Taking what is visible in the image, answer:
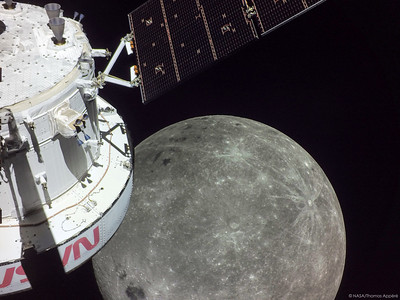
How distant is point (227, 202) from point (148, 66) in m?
2.98

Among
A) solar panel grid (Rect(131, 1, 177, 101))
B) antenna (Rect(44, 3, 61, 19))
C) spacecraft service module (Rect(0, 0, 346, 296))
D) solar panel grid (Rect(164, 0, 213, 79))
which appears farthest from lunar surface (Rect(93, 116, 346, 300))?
antenna (Rect(44, 3, 61, 19))

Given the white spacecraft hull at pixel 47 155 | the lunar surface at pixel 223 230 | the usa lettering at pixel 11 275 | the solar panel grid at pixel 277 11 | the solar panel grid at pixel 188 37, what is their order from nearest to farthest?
the white spacecraft hull at pixel 47 155 < the usa lettering at pixel 11 275 < the solar panel grid at pixel 277 11 < the solar panel grid at pixel 188 37 < the lunar surface at pixel 223 230

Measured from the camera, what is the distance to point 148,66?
639cm

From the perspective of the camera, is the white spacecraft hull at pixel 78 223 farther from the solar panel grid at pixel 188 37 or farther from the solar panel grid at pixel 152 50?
the solar panel grid at pixel 188 37

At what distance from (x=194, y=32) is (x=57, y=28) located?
2.35 meters

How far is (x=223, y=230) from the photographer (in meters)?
7.16

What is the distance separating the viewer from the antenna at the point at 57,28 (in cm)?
482

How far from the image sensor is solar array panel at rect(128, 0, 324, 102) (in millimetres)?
5895

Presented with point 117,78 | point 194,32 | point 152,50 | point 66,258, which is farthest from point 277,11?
point 66,258

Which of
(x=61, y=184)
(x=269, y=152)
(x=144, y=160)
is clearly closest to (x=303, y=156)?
(x=269, y=152)

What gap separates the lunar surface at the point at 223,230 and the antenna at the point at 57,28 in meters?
3.67

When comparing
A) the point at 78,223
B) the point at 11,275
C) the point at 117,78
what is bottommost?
the point at 11,275

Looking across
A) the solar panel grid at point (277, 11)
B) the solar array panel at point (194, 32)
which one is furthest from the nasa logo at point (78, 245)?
the solar panel grid at point (277, 11)

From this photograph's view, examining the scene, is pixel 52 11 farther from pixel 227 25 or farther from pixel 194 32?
pixel 227 25
